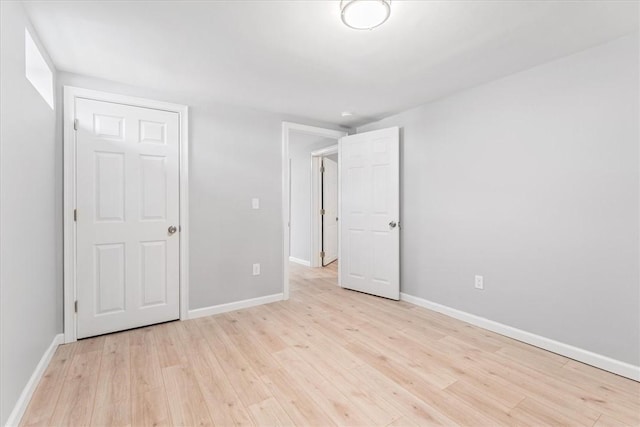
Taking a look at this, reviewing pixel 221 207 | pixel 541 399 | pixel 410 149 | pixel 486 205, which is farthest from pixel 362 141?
pixel 541 399

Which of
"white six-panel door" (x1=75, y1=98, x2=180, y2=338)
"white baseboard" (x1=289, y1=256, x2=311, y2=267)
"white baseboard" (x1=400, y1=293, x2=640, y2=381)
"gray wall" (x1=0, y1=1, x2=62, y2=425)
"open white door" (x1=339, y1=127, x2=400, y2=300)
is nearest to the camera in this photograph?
"gray wall" (x1=0, y1=1, x2=62, y2=425)

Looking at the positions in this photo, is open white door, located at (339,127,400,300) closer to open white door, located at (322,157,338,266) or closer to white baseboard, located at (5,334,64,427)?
open white door, located at (322,157,338,266)

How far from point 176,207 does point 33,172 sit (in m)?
1.15

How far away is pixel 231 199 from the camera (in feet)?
10.7

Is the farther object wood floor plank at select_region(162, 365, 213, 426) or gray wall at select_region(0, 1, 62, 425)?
wood floor plank at select_region(162, 365, 213, 426)

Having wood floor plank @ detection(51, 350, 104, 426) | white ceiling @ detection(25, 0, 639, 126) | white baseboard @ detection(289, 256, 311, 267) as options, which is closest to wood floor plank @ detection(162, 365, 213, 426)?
wood floor plank @ detection(51, 350, 104, 426)

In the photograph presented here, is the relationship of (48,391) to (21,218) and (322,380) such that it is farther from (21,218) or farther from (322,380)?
(322,380)

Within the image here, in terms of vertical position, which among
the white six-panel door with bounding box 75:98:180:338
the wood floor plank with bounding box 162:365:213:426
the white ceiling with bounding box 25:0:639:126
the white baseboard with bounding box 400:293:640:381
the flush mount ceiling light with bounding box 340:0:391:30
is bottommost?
the wood floor plank with bounding box 162:365:213:426

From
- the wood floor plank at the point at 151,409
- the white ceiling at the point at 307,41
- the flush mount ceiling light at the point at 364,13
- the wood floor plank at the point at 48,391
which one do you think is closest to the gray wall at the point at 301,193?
the white ceiling at the point at 307,41

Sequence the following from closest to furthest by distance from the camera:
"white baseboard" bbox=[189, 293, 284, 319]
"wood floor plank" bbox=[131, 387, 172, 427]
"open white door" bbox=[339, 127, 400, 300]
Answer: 1. "wood floor plank" bbox=[131, 387, 172, 427]
2. "white baseboard" bbox=[189, 293, 284, 319]
3. "open white door" bbox=[339, 127, 400, 300]

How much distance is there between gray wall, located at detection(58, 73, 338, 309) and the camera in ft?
10.0

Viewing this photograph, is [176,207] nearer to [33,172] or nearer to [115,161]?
[115,161]

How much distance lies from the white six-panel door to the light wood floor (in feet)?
0.79

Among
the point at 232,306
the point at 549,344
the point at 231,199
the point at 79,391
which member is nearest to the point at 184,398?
the point at 79,391
